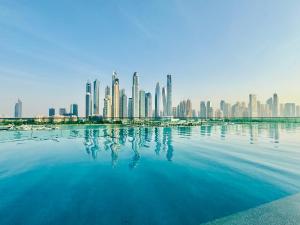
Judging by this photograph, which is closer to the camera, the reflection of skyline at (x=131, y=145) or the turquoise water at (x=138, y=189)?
the turquoise water at (x=138, y=189)

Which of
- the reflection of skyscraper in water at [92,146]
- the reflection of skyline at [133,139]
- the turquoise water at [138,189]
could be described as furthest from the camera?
the reflection of skyline at [133,139]

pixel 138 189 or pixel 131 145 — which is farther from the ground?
pixel 131 145

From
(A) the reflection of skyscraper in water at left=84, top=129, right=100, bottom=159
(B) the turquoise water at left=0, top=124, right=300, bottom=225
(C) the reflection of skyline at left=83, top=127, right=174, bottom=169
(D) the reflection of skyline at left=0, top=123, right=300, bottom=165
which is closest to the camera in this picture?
(B) the turquoise water at left=0, top=124, right=300, bottom=225

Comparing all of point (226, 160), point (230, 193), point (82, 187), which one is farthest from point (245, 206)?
point (226, 160)

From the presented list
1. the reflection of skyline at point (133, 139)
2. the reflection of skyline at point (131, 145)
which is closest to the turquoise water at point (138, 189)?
the reflection of skyline at point (131, 145)

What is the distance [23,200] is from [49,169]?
28.0 ft

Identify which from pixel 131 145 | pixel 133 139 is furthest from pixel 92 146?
pixel 133 139

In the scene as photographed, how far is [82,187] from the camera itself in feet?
50.1

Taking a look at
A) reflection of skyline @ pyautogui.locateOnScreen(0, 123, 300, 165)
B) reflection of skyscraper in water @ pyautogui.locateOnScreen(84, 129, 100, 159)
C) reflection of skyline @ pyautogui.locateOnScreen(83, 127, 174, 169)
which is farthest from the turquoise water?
reflection of skyscraper in water @ pyautogui.locateOnScreen(84, 129, 100, 159)

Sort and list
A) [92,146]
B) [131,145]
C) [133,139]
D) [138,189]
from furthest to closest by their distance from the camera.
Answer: [133,139] < [131,145] < [92,146] < [138,189]

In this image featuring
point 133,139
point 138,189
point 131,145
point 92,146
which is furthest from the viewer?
point 133,139

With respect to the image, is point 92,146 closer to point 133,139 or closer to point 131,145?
point 131,145

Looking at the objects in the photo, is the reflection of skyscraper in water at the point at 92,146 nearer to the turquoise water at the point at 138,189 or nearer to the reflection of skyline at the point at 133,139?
the reflection of skyline at the point at 133,139

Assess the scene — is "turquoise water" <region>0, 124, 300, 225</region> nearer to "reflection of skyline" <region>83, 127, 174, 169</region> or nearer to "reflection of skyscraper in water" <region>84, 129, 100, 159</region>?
Result: "reflection of skyline" <region>83, 127, 174, 169</region>
